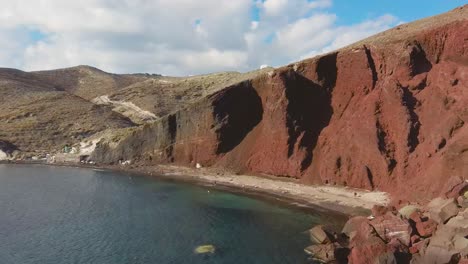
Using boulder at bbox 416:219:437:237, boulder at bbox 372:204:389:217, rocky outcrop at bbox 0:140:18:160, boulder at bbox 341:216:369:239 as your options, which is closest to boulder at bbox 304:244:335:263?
boulder at bbox 341:216:369:239

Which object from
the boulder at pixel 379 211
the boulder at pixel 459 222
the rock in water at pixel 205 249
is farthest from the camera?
the boulder at pixel 379 211

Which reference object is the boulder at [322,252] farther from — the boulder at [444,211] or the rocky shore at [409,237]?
the boulder at [444,211]

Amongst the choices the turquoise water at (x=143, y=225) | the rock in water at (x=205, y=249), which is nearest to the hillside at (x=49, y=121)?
the turquoise water at (x=143, y=225)

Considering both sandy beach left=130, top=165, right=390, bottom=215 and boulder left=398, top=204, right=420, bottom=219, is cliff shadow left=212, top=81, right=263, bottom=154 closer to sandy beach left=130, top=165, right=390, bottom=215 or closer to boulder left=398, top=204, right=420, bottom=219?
sandy beach left=130, top=165, right=390, bottom=215

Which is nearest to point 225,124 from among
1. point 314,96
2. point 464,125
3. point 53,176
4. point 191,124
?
point 191,124

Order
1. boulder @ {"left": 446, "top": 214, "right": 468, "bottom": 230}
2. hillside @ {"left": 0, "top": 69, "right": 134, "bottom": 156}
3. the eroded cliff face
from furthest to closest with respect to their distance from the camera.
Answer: hillside @ {"left": 0, "top": 69, "right": 134, "bottom": 156} < the eroded cliff face < boulder @ {"left": 446, "top": 214, "right": 468, "bottom": 230}

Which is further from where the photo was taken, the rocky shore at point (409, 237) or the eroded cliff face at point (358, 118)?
the eroded cliff face at point (358, 118)

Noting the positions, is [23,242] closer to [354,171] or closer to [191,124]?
[354,171]
